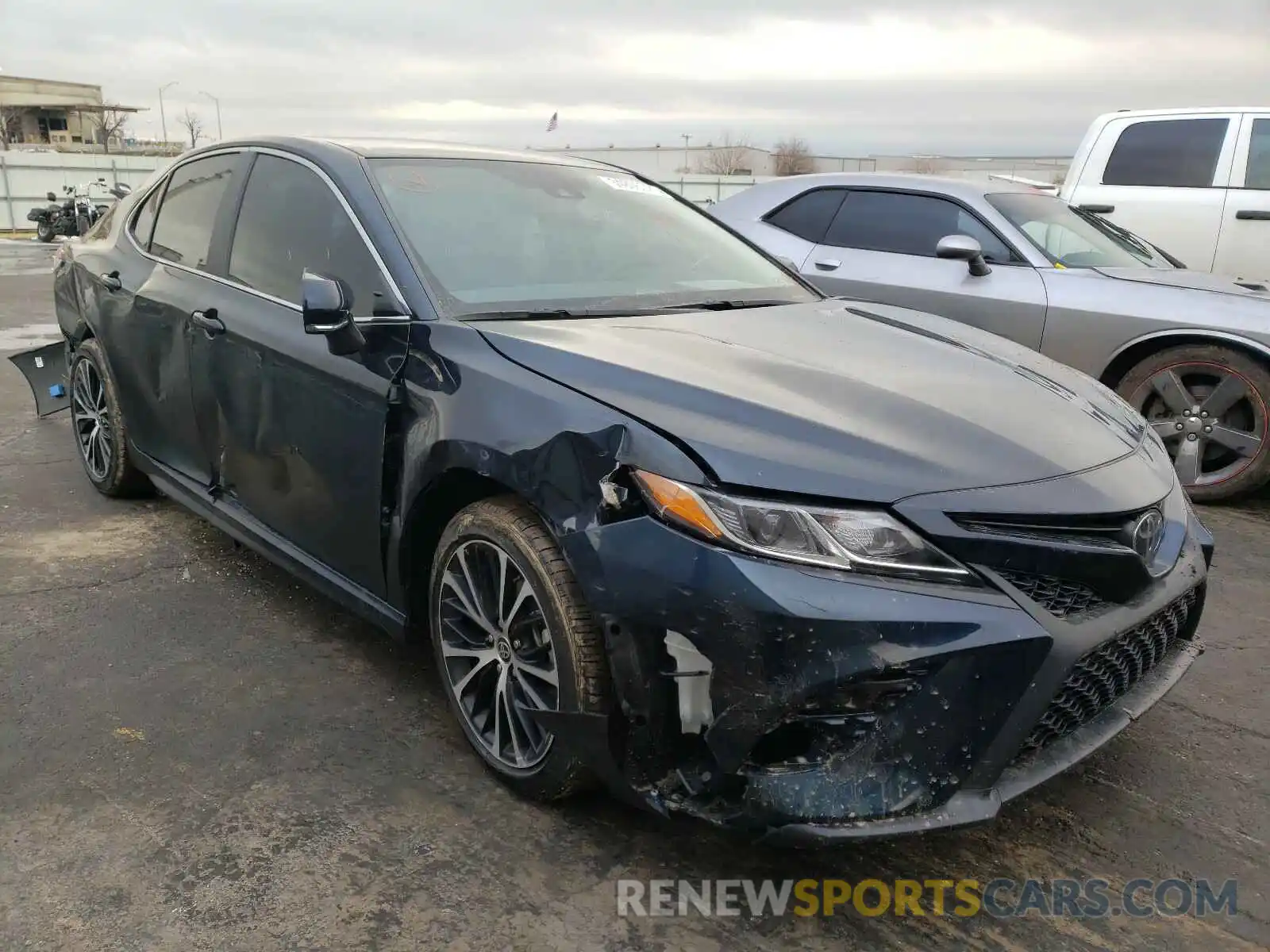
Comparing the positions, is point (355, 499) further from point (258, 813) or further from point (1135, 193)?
point (1135, 193)

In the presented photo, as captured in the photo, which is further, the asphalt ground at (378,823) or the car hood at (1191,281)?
the car hood at (1191,281)

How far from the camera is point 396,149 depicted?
3.28 m

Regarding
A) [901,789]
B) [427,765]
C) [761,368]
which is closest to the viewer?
[901,789]

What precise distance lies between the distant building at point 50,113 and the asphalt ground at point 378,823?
71331 millimetres

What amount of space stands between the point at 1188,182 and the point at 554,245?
5.45 m

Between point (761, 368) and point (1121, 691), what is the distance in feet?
3.66

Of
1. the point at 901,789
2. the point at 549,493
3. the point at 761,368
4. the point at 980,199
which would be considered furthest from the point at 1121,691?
the point at 980,199

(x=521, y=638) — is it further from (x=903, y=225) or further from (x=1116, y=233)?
(x=1116, y=233)

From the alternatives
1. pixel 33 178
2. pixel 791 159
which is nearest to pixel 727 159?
pixel 791 159

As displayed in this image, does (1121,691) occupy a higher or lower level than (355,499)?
lower

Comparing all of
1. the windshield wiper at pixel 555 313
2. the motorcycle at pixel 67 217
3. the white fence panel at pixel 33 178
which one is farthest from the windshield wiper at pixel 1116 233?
the white fence panel at pixel 33 178

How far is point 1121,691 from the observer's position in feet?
7.56

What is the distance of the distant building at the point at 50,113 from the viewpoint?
215 ft

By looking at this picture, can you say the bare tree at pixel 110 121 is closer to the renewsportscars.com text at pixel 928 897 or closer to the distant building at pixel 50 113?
the distant building at pixel 50 113
